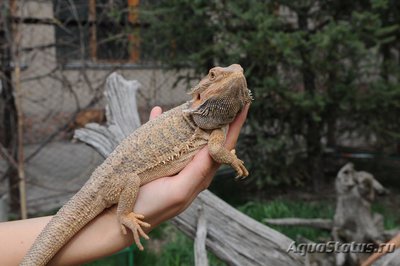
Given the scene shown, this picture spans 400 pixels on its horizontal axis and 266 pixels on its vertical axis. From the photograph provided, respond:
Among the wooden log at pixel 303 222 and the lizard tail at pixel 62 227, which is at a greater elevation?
the lizard tail at pixel 62 227

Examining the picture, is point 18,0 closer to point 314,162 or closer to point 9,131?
point 9,131

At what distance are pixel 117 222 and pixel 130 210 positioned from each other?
0.33ft

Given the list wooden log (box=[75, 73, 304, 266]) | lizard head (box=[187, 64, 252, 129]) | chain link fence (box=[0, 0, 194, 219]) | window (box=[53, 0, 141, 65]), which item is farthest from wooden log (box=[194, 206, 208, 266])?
window (box=[53, 0, 141, 65])

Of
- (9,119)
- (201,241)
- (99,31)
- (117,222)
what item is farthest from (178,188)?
(99,31)

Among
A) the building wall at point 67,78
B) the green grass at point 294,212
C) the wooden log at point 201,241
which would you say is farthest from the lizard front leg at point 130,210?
the building wall at point 67,78

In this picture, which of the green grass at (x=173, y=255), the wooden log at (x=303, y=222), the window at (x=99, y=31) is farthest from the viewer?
the window at (x=99, y=31)

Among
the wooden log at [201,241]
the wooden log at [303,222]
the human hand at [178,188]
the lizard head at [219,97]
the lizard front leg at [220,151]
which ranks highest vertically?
the lizard head at [219,97]

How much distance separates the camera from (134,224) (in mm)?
1799

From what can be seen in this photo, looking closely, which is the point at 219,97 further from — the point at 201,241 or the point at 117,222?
the point at 201,241

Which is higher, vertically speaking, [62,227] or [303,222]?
[62,227]

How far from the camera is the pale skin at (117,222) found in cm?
179

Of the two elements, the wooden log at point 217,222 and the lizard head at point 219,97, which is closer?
the lizard head at point 219,97

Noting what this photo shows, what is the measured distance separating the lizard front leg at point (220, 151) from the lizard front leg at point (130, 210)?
0.30 metres

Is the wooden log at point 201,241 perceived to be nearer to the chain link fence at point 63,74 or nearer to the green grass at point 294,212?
the green grass at point 294,212
